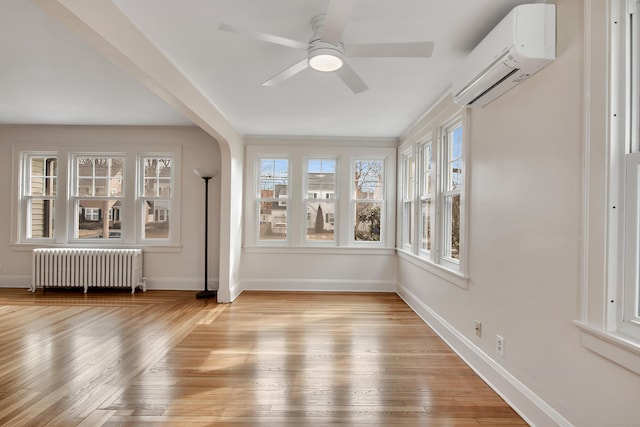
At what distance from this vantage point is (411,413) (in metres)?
2.08

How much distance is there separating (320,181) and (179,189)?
2177mm

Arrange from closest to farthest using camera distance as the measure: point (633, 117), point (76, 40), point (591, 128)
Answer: point (633, 117) < point (591, 128) < point (76, 40)

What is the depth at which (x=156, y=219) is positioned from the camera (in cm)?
536

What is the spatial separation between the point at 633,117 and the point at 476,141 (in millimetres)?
1304

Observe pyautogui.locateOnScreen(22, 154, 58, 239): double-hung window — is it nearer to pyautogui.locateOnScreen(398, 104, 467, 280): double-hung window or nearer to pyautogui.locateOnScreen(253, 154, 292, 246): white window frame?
pyautogui.locateOnScreen(253, 154, 292, 246): white window frame

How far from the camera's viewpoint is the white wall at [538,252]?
1.61 meters

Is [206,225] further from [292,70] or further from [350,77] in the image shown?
[350,77]

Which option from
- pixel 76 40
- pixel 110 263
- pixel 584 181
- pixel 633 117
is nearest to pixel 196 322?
pixel 110 263

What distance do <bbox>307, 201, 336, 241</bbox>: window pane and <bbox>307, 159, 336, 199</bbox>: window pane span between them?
0.43 feet

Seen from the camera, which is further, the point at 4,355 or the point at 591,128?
the point at 4,355

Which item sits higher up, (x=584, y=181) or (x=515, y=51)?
(x=515, y=51)

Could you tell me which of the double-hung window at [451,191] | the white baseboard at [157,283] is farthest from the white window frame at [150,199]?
the double-hung window at [451,191]

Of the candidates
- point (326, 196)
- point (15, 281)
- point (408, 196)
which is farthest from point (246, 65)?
point (15, 281)

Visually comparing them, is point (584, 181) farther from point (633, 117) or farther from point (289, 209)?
point (289, 209)
